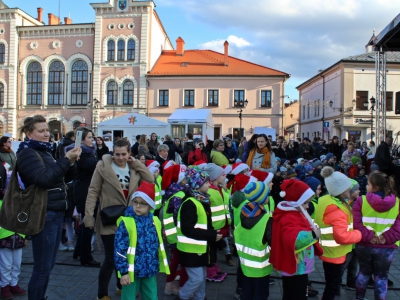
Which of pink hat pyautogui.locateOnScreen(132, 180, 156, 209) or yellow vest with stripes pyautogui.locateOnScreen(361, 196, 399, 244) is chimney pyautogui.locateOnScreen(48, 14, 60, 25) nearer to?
pink hat pyautogui.locateOnScreen(132, 180, 156, 209)

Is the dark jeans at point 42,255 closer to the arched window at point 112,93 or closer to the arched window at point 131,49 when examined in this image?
the arched window at point 112,93

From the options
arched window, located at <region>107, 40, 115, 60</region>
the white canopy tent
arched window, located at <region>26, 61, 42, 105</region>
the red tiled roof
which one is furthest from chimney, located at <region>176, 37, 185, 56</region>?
the white canopy tent

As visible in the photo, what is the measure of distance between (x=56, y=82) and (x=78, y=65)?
2.93 meters

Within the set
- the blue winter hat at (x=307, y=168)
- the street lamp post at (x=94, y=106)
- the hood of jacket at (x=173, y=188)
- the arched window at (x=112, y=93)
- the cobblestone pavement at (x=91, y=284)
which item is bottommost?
the cobblestone pavement at (x=91, y=284)

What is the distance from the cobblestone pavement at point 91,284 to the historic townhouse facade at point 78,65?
100 ft

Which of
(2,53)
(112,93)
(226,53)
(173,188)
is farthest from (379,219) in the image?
(2,53)

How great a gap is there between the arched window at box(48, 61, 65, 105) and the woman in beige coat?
116 ft

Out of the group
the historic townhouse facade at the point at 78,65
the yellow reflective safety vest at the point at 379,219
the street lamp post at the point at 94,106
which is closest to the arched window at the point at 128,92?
the historic townhouse facade at the point at 78,65

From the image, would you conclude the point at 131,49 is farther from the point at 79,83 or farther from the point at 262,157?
the point at 262,157

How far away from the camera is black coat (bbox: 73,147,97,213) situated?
17.6 feet

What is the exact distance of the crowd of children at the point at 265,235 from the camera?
343 centimetres

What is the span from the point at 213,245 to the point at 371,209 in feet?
6.15

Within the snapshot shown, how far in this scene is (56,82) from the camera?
37.3 meters

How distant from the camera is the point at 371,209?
427 centimetres
